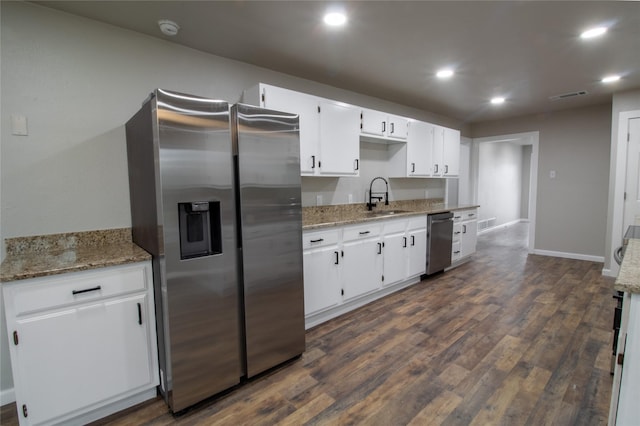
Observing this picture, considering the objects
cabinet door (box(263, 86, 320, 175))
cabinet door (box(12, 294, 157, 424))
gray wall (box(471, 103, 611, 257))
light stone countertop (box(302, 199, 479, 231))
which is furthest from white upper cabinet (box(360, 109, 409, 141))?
gray wall (box(471, 103, 611, 257))

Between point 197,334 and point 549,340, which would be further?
point 549,340

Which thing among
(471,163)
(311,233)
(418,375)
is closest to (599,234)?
(471,163)

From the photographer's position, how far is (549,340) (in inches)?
95.5

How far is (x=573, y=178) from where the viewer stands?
4.88 m

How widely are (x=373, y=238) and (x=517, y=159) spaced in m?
8.33

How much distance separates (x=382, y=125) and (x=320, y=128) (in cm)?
104

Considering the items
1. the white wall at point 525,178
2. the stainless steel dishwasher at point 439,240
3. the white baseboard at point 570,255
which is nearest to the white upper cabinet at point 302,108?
the stainless steel dishwasher at point 439,240

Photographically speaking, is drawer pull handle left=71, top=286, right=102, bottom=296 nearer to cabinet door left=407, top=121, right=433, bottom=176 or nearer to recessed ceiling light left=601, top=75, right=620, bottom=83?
cabinet door left=407, top=121, right=433, bottom=176

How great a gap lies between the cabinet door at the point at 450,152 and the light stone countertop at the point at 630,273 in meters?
3.18

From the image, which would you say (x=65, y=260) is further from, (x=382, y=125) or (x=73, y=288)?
(x=382, y=125)

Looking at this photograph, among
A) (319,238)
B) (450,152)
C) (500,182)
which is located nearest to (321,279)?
(319,238)

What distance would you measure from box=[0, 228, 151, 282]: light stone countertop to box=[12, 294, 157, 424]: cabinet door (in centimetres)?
23

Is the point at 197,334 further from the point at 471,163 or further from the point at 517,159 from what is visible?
the point at 517,159

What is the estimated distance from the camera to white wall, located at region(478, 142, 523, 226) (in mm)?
7254
